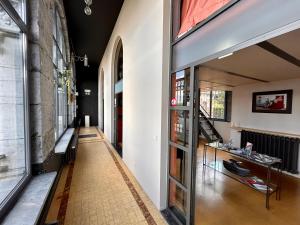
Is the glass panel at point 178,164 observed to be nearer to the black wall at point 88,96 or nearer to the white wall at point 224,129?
the white wall at point 224,129

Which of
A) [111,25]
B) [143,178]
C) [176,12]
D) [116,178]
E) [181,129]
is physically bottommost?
[116,178]

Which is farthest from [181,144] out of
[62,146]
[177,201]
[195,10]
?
[62,146]

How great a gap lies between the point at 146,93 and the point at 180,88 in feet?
2.88

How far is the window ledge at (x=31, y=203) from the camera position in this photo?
4.35 ft

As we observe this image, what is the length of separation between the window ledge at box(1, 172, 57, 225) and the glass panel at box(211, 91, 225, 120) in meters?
7.36

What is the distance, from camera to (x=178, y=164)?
2559 mm

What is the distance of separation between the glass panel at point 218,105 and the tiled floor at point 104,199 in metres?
5.31

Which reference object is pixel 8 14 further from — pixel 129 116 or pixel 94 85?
pixel 94 85

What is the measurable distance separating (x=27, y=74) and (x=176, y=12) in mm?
2164

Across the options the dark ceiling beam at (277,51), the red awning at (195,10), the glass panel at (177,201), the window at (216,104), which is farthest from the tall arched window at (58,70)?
the window at (216,104)

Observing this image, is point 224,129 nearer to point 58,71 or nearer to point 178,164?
point 178,164

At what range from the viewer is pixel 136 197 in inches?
120

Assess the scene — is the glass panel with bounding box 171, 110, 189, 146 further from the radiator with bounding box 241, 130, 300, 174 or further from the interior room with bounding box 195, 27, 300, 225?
A: the radiator with bounding box 241, 130, 300, 174

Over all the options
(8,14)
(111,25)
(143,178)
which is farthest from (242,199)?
(111,25)
